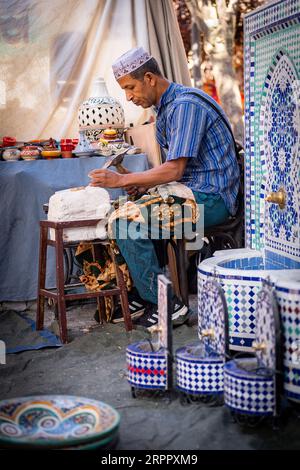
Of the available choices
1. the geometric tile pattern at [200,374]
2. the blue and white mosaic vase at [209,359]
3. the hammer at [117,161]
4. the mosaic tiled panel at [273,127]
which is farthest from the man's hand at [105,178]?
the geometric tile pattern at [200,374]

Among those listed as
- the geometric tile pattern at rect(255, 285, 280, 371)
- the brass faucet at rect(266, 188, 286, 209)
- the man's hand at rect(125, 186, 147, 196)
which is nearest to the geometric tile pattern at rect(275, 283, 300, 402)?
the geometric tile pattern at rect(255, 285, 280, 371)

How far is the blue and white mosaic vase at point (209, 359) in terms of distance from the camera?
3.58 m

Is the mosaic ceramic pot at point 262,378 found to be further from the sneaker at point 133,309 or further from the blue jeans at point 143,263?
the sneaker at point 133,309

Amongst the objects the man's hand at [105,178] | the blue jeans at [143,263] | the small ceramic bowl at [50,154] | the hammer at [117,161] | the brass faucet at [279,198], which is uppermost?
the small ceramic bowl at [50,154]

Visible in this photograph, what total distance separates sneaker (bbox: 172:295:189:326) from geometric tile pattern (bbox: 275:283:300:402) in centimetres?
170

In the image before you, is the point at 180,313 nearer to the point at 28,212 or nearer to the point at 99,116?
the point at 28,212

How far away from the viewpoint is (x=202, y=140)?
5.24m

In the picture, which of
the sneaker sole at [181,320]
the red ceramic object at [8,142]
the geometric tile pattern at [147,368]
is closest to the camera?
the geometric tile pattern at [147,368]

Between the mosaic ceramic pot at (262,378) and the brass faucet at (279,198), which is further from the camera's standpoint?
the brass faucet at (279,198)

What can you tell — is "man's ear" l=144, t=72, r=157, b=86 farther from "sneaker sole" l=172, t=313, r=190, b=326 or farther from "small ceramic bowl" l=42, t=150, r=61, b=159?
"sneaker sole" l=172, t=313, r=190, b=326

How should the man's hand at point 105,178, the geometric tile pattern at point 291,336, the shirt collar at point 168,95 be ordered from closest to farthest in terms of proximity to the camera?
the geometric tile pattern at point 291,336, the man's hand at point 105,178, the shirt collar at point 168,95

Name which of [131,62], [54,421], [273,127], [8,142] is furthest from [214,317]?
[8,142]
